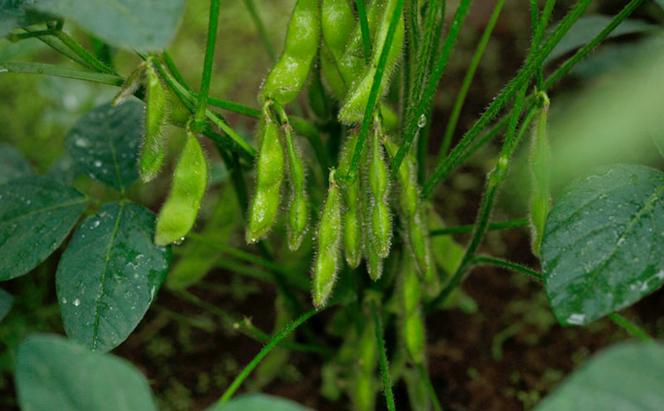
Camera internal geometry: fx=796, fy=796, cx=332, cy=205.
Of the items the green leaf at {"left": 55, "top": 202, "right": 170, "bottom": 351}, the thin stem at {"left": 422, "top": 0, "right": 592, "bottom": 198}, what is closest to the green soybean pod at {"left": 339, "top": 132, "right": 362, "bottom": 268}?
the thin stem at {"left": 422, "top": 0, "right": 592, "bottom": 198}

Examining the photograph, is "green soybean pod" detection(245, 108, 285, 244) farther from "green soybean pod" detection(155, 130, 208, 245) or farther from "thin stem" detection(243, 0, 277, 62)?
"thin stem" detection(243, 0, 277, 62)

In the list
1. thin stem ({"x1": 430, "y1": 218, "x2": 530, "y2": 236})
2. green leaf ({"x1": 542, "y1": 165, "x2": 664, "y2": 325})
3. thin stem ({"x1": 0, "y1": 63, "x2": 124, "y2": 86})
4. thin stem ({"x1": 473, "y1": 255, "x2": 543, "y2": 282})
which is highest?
thin stem ({"x1": 0, "y1": 63, "x2": 124, "y2": 86})

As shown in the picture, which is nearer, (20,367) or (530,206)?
(20,367)

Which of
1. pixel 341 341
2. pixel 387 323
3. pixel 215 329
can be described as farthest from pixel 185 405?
pixel 387 323

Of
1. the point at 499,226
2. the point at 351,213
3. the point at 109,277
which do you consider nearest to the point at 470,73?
the point at 499,226

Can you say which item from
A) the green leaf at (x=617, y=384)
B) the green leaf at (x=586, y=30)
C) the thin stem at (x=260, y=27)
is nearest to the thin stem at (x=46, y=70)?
the thin stem at (x=260, y=27)

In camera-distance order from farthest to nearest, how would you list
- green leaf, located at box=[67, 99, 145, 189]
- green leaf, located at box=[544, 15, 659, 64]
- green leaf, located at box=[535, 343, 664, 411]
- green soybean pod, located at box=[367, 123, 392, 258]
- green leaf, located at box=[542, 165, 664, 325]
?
green leaf, located at box=[544, 15, 659, 64] < green leaf, located at box=[67, 99, 145, 189] < green soybean pod, located at box=[367, 123, 392, 258] < green leaf, located at box=[542, 165, 664, 325] < green leaf, located at box=[535, 343, 664, 411]

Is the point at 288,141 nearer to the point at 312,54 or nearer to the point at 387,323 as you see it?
the point at 312,54

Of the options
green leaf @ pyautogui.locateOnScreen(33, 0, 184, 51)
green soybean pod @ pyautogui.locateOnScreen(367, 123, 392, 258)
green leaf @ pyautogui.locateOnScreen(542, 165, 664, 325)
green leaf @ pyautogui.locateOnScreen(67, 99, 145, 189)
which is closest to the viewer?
green leaf @ pyautogui.locateOnScreen(33, 0, 184, 51)
